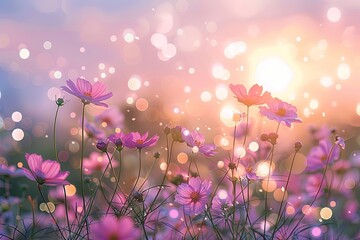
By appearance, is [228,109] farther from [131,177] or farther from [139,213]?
[131,177]

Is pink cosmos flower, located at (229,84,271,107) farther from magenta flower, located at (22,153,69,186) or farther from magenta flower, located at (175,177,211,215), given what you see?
magenta flower, located at (22,153,69,186)

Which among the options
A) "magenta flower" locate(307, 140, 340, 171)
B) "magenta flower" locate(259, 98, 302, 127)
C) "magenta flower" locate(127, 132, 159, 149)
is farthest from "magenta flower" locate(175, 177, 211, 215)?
"magenta flower" locate(307, 140, 340, 171)

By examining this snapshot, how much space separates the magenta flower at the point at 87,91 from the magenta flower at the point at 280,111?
1.07 ft

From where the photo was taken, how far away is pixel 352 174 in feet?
8.39

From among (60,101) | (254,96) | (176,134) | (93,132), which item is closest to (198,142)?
(176,134)

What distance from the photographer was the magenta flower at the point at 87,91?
127cm

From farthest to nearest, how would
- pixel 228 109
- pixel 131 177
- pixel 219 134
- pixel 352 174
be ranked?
pixel 131 177 → pixel 352 174 → pixel 219 134 → pixel 228 109

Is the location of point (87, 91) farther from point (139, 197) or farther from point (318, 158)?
point (318, 158)

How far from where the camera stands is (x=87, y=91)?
129 cm

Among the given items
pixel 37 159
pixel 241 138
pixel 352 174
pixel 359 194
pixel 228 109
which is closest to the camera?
pixel 37 159

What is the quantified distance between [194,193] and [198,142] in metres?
0.14

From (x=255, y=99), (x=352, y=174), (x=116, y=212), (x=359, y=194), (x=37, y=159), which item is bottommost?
(x=359, y=194)

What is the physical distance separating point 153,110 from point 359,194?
9.75 ft

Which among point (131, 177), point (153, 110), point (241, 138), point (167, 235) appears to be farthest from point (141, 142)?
point (153, 110)
